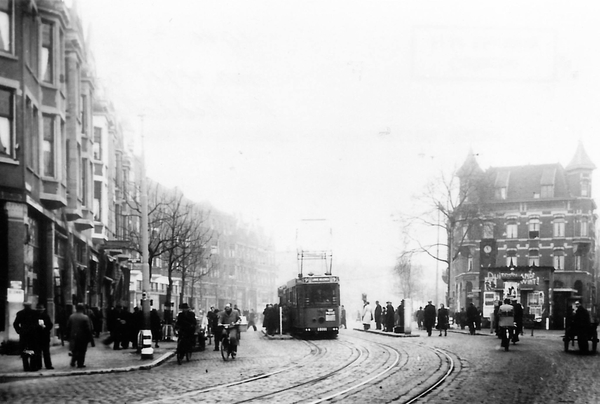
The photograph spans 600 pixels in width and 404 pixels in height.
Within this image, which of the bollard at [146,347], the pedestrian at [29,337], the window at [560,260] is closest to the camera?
the pedestrian at [29,337]

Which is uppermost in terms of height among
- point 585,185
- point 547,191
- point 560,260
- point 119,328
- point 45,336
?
point 585,185

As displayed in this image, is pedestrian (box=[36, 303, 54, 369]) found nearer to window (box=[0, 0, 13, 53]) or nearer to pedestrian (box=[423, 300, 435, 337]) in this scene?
window (box=[0, 0, 13, 53])

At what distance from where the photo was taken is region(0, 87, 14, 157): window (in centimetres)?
2369

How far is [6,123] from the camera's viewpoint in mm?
23875

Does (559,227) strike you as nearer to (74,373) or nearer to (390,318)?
(390,318)

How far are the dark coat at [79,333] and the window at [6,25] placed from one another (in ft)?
28.7

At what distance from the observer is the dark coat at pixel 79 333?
1944 centimetres

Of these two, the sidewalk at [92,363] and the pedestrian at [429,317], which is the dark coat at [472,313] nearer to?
the pedestrian at [429,317]

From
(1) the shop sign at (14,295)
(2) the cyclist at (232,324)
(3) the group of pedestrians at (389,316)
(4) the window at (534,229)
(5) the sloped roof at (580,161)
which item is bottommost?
(3) the group of pedestrians at (389,316)

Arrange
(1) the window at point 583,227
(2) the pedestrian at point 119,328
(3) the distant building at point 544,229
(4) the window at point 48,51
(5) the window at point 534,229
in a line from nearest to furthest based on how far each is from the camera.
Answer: (2) the pedestrian at point 119,328 → (4) the window at point 48,51 → (1) the window at point 583,227 → (3) the distant building at point 544,229 → (5) the window at point 534,229

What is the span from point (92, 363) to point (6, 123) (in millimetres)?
7600

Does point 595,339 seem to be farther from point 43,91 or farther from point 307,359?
point 43,91

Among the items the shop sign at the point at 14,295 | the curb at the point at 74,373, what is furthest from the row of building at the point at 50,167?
the curb at the point at 74,373

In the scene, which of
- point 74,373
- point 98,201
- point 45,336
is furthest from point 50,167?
point 98,201
